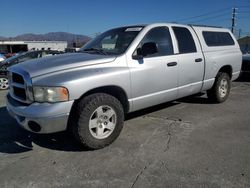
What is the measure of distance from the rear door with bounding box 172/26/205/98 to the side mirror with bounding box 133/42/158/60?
0.82m

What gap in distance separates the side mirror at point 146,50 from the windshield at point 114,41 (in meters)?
0.23

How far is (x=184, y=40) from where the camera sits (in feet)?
16.7

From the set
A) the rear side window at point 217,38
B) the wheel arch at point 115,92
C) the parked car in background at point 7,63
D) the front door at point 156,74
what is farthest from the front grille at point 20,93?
the parked car in background at point 7,63

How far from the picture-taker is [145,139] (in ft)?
13.5

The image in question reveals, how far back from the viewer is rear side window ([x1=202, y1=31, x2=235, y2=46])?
5.71 metres

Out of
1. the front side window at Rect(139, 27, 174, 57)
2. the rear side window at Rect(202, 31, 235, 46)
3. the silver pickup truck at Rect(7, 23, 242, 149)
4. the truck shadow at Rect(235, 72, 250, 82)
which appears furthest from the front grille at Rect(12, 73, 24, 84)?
the truck shadow at Rect(235, 72, 250, 82)

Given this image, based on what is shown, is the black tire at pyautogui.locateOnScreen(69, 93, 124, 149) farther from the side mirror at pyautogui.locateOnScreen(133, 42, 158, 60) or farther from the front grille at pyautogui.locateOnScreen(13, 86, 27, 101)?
the side mirror at pyautogui.locateOnScreen(133, 42, 158, 60)

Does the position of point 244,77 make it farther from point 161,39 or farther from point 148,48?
point 148,48

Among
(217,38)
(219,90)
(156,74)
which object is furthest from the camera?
(219,90)

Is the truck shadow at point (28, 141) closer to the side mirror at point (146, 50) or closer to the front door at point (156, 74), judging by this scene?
the front door at point (156, 74)

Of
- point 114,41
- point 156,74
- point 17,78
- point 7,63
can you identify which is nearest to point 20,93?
point 17,78

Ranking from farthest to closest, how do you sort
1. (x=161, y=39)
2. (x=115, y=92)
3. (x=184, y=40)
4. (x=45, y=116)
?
(x=184, y=40), (x=161, y=39), (x=115, y=92), (x=45, y=116)

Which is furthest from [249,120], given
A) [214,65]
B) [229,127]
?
[214,65]

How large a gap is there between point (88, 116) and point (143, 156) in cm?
95
